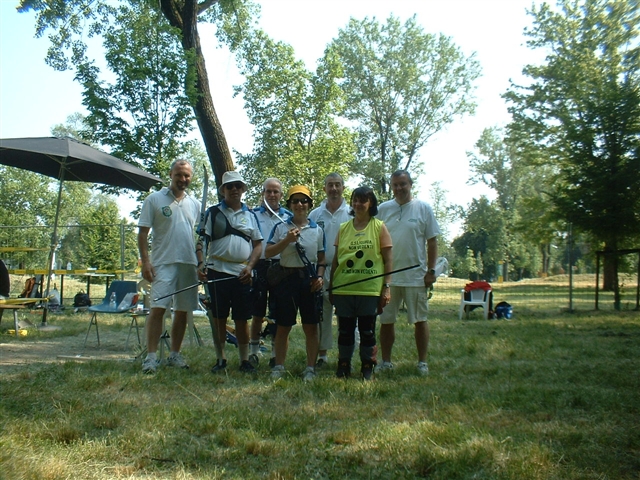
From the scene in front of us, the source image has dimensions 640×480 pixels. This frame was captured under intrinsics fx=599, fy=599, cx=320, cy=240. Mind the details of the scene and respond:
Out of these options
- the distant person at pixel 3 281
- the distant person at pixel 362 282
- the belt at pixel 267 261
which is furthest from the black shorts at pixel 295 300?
the distant person at pixel 3 281

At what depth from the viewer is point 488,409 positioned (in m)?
3.99

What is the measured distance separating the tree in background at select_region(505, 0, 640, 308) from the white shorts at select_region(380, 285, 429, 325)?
951 cm

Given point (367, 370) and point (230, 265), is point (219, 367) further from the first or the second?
point (367, 370)

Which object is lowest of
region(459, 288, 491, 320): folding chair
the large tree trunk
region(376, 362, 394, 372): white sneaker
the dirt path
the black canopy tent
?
the dirt path

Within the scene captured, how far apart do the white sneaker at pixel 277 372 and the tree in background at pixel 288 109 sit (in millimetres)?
23275

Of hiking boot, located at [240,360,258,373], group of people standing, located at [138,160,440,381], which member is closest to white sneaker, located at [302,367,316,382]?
group of people standing, located at [138,160,440,381]

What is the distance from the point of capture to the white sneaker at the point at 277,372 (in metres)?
5.06

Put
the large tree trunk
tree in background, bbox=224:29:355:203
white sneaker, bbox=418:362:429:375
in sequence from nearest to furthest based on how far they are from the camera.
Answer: white sneaker, bbox=418:362:429:375
the large tree trunk
tree in background, bbox=224:29:355:203

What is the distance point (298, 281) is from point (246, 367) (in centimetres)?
93

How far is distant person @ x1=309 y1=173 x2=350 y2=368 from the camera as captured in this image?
5.76 meters

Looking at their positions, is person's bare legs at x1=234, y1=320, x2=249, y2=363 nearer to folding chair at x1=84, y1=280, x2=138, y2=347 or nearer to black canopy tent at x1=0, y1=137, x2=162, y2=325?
folding chair at x1=84, y1=280, x2=138, y2=347

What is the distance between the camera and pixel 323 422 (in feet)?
12.1

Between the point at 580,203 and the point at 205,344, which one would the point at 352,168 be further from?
the point at 205,344

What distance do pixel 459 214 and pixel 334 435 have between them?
54154mm
